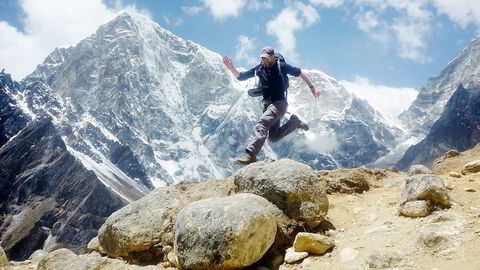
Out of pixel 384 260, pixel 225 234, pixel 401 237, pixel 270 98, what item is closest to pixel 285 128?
pixel 270 98

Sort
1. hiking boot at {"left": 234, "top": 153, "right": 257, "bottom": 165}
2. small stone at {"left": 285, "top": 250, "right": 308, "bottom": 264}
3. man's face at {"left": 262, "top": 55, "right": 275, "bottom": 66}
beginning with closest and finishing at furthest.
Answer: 1. small stone at {"left": 285, "top": 250, "right": 308, "bottom": 264}
2. hiking boot at {"left": 234, "top": 153, "right": 257, "bottom": 165}
3. man's face at {"left": 262, "top": 55, "right": 275, "bottom": 66}

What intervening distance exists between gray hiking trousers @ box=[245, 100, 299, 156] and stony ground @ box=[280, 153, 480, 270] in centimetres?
242

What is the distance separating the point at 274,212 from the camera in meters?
9.80

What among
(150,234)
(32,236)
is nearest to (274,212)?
(150,234)

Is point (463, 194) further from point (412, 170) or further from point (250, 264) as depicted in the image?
point (250, 264)

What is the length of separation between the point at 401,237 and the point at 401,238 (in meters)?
0.05

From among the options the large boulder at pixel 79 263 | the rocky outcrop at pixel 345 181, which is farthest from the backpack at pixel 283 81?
the large boulder at pixel 79 263

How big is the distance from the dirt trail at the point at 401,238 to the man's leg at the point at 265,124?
Answer: 8.04ft

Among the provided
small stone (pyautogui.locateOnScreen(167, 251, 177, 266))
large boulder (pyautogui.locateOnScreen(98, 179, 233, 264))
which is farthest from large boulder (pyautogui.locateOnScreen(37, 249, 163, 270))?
large boulder (pyautogui.locateOnScreen(98, 179, 233, 264))

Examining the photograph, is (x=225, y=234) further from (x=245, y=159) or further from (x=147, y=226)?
(x=245, y=159)

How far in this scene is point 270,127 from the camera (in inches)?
542

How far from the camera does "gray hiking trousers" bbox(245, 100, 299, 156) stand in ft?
42.5

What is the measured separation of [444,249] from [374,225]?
82.4 inches

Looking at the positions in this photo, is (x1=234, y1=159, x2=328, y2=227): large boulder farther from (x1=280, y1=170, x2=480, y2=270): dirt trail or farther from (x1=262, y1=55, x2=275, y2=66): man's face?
(x1=262, y1=55, x2=275, y2=66): man's face
